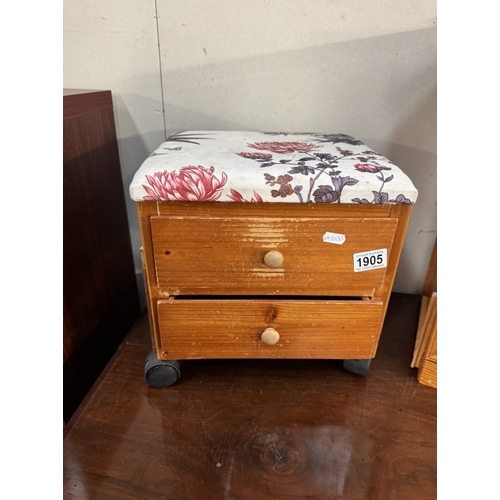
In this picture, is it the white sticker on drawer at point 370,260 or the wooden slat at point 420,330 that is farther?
the wooden slat at point 420,330

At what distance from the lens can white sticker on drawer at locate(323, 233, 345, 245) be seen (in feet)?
1.67

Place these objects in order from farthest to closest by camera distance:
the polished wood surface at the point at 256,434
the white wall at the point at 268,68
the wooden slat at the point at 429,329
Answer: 1. the white wall at the point at 268,68
2. the wooden slat at the point at 429,329
3. the polished wood surface at the point at 256,434

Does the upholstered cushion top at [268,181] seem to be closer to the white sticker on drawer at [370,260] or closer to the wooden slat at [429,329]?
the white sticker on drawer at [370,260]

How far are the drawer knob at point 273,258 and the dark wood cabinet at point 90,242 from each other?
356 mm

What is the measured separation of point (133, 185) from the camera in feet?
1.54

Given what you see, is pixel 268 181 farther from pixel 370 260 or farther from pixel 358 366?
pixel 358 366

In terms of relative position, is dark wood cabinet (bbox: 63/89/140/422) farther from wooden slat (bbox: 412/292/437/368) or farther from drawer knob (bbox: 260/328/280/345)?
wooden slat (bbox: 412/292/437/368)

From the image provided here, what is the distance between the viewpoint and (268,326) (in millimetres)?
563

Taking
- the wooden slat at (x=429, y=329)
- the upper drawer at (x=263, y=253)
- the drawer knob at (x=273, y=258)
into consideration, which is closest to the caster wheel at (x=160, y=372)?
the upper drawer at (x=263, y=253)

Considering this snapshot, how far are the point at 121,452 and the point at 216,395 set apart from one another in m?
0.16

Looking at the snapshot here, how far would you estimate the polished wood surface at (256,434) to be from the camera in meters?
0.47

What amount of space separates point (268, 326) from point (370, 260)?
176 mm

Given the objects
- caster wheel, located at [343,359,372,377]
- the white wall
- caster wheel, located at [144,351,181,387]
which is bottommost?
caster wheel, located at [343,359,372,377]

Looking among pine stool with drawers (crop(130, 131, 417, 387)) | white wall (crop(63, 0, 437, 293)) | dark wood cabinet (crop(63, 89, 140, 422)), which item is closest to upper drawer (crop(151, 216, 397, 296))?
pine stool with drawers (crop(130, 131, 417, 387))
